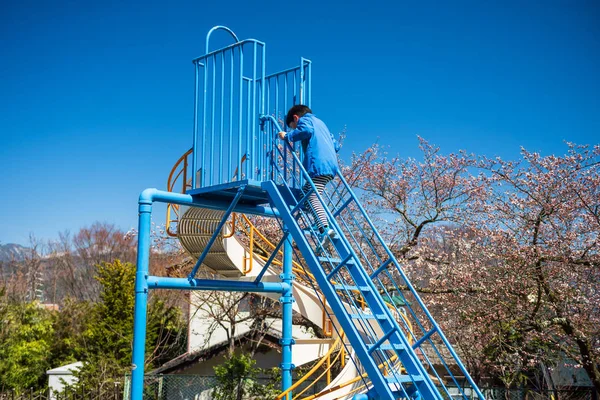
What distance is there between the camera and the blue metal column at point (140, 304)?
779 centimetres

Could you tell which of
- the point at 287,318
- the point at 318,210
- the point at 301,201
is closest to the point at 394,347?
the point at 318,210

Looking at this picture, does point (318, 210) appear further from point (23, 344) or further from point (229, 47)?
point (23, 344)

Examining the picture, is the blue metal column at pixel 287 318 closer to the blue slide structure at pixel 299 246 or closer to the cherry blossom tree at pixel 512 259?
the blue slide structure at pixel 299 246

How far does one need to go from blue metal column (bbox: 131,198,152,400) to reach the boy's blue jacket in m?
2.12

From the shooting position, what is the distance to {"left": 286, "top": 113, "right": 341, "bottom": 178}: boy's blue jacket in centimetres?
745

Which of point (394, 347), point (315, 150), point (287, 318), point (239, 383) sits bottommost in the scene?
point (239, 383)

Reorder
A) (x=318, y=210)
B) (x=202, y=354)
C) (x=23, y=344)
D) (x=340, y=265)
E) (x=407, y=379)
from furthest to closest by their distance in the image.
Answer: (x=23, y=344) < (x=202, y=354) < (x=318, y=210) < (x=340, y=265) < (x=407, y=379)

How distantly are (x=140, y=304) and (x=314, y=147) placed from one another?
2.87 metres

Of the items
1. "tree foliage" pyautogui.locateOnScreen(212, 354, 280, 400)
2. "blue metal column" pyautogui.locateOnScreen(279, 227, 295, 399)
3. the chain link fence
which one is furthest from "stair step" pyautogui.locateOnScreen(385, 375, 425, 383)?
"tree foliage" pyautogui.locateOnScreen(212, 354, 280, 400)

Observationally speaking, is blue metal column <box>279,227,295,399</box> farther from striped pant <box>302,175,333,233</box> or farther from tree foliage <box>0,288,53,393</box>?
tree foliage <box>0,288,53,393</box>

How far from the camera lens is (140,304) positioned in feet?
25.9

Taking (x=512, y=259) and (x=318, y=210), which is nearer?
(x=318, y=210)

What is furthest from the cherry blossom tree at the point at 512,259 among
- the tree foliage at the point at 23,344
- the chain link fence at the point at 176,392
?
the tree foliage at the point at 23,344

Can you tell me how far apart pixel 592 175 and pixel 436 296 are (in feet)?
14.6
